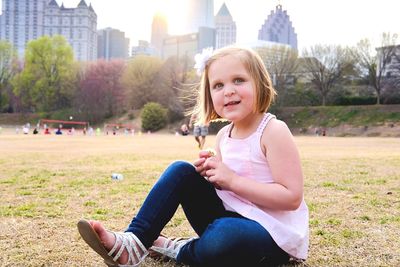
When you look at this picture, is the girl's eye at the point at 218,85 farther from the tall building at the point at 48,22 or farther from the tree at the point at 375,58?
the tall building at the point at 48,22

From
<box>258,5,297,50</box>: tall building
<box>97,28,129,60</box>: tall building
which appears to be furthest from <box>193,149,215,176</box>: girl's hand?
<box>97,28,129,60</box>: tall building

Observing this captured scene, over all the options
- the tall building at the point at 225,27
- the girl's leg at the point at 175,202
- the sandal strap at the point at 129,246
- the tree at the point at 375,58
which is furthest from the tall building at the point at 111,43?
the sandal strap at the point at 129,246

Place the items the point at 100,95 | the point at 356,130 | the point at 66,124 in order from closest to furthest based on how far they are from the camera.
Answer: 1. the point at 356,130
2. the point at 66,124
3. the point at 100,95

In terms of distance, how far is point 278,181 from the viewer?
2.38m

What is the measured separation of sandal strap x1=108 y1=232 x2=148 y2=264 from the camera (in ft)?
7.44

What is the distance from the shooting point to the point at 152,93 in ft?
197

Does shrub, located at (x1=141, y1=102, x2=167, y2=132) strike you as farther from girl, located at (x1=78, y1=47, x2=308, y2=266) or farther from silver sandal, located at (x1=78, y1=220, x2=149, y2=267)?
silver sandal, located at (x1=78, y1=220, x2=149, y2=267)

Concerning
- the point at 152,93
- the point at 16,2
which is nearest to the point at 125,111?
the point at 152,93

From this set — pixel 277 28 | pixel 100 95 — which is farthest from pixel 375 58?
pixel 277 28

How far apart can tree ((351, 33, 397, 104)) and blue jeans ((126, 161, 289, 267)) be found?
169 ft

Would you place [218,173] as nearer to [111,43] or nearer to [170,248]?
[170,248]

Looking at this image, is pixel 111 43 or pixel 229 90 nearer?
pixel 229 90

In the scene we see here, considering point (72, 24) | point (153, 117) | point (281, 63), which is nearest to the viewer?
point (153, 117)

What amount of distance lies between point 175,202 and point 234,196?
358mm
